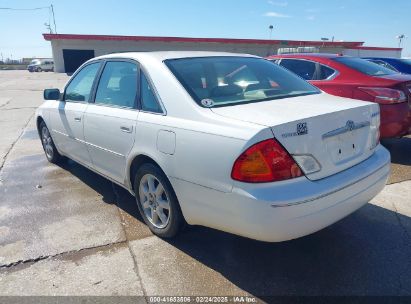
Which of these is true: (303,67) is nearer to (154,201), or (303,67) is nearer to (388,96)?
(388,96)

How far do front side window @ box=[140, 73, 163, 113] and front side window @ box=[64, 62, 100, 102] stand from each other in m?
1.09

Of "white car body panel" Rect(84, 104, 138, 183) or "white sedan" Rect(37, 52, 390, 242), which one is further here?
"white car body panel" Rect(84, 104, 138, 183)

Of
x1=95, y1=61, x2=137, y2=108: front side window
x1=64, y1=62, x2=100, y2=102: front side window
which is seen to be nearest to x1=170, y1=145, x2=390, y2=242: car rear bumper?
x1=95, y1=61, x2=137, y2=108: front side window

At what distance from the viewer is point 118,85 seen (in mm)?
3570

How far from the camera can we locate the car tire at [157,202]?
2.88 m

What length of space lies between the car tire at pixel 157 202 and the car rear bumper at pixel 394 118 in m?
3.55

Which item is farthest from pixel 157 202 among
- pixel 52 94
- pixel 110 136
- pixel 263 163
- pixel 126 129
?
pixel 52 94

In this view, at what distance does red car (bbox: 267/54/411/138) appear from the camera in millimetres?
5004

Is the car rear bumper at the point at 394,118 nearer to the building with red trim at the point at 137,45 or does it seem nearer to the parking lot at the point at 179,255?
the parking lot at the point at 179,255

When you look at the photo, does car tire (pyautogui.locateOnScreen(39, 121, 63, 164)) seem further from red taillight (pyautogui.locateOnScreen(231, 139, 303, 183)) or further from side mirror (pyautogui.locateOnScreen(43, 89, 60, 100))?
red taillight (pyautogui.locateOnScreen(231, 139, 303, 183))

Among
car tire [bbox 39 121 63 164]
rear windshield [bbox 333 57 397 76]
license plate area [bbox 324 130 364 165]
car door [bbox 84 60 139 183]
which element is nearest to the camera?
license plate area [bbox 324 130 364 165]

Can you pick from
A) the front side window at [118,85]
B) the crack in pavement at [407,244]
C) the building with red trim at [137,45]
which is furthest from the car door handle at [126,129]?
the building with red trim at [137,45]

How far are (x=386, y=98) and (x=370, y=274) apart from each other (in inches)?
125

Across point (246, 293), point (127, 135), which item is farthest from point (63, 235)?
point (246, 293)
